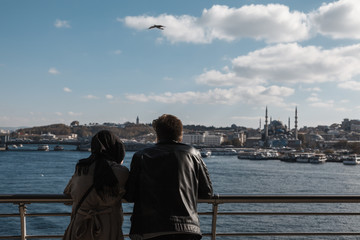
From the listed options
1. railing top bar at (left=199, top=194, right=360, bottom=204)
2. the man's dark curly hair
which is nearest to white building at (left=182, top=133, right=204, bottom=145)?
railing top bar at (left=199, top=194, right=360, bottom=204)

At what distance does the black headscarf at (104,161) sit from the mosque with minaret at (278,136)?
79.0m

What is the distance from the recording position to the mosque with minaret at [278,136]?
78812 mm

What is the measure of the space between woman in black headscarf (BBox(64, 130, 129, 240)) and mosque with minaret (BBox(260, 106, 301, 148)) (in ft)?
259

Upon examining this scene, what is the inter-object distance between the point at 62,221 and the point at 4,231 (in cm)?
157

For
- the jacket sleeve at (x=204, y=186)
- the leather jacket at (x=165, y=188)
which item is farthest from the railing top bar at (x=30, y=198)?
the jacket sleeve at (x=204, y=186)

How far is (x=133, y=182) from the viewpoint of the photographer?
124 centimetres

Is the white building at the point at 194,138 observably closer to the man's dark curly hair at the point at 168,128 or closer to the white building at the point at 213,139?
the white building at the point at 213,139

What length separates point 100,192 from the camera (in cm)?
122

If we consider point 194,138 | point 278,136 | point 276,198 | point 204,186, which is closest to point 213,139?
point 194,138

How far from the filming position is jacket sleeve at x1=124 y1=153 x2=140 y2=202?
1.24 meters

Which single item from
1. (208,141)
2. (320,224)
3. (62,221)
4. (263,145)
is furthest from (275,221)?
(208,141)

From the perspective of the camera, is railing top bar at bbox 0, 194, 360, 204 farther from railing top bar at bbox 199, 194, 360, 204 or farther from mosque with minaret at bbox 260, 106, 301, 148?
mosque with minaret at bbox 260, 106, 301, 148

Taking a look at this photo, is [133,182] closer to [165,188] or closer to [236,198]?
[165,188]

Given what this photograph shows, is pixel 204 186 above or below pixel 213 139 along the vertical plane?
above
